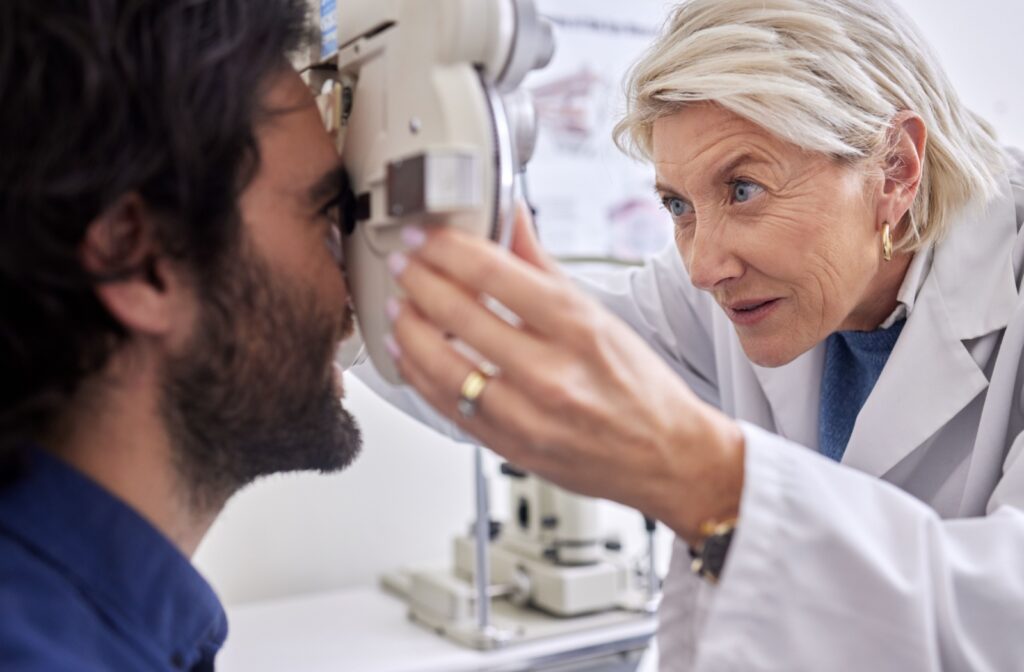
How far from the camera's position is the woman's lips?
3.92 feet

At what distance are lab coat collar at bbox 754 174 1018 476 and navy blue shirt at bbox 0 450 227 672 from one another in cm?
86

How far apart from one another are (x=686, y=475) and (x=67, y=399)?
1.59 feet

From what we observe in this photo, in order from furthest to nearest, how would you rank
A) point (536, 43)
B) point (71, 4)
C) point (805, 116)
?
1. point (805, 116)
2. point (536, 43)
3. point (71, 4)

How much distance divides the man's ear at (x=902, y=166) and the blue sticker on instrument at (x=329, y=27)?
68 centimetres

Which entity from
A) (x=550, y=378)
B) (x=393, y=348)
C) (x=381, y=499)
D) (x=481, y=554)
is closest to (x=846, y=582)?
(x=550, y=378)

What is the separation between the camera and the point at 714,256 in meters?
1.19

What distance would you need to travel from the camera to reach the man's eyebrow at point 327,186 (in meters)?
0.83

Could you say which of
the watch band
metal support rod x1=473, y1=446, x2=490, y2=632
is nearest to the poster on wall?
metal support rod x1=473, y1=446, x2=490, y2=632

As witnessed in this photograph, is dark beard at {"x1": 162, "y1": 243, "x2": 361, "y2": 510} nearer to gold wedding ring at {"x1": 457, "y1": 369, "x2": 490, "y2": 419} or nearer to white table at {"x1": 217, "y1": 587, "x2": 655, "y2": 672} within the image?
gold wedding ring at {"x1": 457, "y1": 369, "x2": 490, "y2": 419}

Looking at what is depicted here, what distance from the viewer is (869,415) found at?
122cm

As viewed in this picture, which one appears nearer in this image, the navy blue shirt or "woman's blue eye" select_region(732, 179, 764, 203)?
the navy blue shirt

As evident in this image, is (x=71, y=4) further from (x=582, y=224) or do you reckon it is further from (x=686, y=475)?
(x=582, y=224)

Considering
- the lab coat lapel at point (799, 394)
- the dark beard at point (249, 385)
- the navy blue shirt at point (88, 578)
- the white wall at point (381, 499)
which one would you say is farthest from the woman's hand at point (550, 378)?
the white wall at point (381, 499)

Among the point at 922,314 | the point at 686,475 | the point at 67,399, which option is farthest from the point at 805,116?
the point at 67,399
